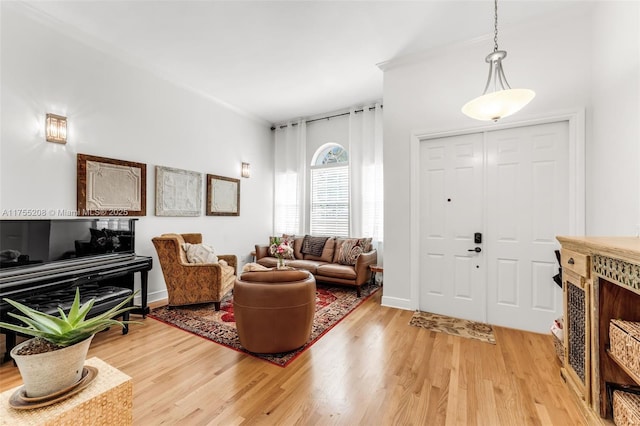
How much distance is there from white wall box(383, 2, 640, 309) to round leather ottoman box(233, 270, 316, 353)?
5.62 ft

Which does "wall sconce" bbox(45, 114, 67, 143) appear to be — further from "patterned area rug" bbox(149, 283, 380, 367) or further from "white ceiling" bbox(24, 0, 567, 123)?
"patterned area rug" bbox(149, 283, 380, 367)

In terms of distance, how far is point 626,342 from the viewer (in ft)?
4.69

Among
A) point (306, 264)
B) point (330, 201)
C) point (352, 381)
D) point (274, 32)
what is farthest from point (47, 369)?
point (330, 201)

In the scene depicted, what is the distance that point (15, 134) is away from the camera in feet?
8.96

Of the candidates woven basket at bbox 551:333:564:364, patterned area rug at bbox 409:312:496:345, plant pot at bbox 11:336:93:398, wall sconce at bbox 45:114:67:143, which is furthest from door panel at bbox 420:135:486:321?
wall sconce at bbox 45:114:67:143

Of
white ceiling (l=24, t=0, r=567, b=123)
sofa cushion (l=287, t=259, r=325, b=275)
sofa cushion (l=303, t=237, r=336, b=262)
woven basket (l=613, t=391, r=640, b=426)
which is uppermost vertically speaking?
white ceiling (l=24, t=0, r=567, b=123)

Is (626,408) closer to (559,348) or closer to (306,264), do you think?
(559,348)

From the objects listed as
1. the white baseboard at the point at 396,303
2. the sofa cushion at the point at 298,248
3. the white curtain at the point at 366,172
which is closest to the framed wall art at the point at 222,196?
the sofa cushion at the point at 298,248

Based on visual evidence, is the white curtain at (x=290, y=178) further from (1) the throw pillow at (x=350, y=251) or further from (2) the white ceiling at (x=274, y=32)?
(2) the white ceiling at (x=274, y=32)

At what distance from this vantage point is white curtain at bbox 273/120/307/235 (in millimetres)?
5934

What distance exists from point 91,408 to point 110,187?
3210 millimetres

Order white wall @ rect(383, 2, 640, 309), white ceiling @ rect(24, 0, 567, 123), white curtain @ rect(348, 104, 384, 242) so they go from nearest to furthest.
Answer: white wall @ rect(383, 2, 640, 309) → white ceiling @ rect(24, 0, 567, 123) → white curtain @ rect(348, 104, 384, 242)

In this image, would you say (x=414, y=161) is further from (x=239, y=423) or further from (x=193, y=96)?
(x=193, y=96)

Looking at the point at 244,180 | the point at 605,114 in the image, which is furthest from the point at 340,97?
the point at 605,114
